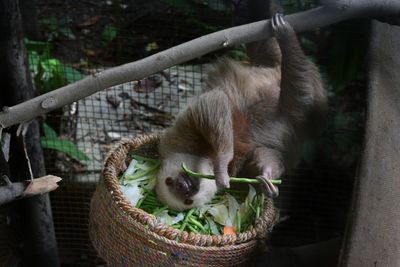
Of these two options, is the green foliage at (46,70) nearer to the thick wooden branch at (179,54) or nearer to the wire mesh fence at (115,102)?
the wire mesh fence at (115,102)

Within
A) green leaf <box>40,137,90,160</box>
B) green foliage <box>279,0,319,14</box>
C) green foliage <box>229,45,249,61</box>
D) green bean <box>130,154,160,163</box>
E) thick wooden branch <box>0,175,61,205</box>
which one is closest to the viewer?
thick wooden branch <box>0,175,61,205</box>

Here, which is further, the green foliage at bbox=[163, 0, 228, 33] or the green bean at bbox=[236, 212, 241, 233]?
the green foliage at bbox=[163, 0, 228, 33]

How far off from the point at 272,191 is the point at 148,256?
0.56 meters

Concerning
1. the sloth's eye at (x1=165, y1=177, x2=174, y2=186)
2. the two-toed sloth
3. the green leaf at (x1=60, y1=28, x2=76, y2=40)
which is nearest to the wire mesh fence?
the green leaf at (x1=60, y1=28, x2=76, y2=40)

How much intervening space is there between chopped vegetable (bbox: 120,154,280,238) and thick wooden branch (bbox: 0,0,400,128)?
61 centimetres

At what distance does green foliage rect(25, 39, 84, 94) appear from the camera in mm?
3688

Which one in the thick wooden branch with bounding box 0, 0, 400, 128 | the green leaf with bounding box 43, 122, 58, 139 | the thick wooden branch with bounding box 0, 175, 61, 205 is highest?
the thick wooden branch with bounding box 0, 0, 400, 128

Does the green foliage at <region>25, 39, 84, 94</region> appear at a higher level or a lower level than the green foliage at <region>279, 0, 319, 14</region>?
lower

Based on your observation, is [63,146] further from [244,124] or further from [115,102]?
[244,124]

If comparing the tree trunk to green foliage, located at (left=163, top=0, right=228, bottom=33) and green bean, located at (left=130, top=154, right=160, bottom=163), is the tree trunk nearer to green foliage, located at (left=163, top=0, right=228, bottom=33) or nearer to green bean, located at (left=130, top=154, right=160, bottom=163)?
green bean, located at (left=130, top=154, right=160, bottom=163)

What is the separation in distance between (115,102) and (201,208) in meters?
1.56

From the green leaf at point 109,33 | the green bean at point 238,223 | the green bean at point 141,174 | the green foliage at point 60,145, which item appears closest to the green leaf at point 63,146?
the green foliage at point 60,145

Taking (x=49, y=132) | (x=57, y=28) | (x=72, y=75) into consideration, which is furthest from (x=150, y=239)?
(x=57, y=28)

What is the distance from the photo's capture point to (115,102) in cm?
385
